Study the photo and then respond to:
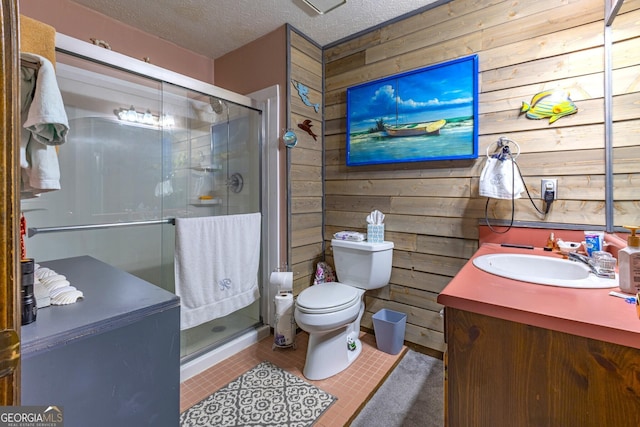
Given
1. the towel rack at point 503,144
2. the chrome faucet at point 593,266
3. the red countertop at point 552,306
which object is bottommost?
the red countertop at point 552,306

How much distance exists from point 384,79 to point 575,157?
47.8 inches

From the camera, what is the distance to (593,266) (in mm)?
1061

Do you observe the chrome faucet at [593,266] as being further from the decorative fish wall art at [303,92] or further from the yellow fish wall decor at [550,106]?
the decorative fish wall art at [303,92]

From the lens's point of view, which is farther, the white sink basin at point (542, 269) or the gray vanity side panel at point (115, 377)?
the white sink basin at point (542, 269)

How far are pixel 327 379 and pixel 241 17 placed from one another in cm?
245

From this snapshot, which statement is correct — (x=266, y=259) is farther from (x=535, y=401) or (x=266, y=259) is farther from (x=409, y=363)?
(x=535, y=401)

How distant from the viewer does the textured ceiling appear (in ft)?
6.09

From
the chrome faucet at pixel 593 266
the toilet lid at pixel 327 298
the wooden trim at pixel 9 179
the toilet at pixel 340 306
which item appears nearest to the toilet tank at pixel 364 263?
the toilet at pixel 340 306

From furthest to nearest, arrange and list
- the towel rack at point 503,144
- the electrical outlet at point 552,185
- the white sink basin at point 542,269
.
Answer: the towel rack at point 503,144, the electrical outlet at point 552,185, the white sink basin at point 542,269

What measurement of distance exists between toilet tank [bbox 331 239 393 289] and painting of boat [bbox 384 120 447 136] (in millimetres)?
769

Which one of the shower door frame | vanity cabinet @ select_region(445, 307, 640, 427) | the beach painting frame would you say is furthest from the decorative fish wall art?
vanity cabinet @ select_region(445, 307, 640, 427)

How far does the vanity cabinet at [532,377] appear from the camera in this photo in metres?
0.65

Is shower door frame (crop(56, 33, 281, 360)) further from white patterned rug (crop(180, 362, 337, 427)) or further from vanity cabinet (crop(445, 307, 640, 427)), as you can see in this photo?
vanity cabinet (crop(445, 307, 640, 427))

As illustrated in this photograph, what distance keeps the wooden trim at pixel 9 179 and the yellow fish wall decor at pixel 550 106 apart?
6.47 ft
